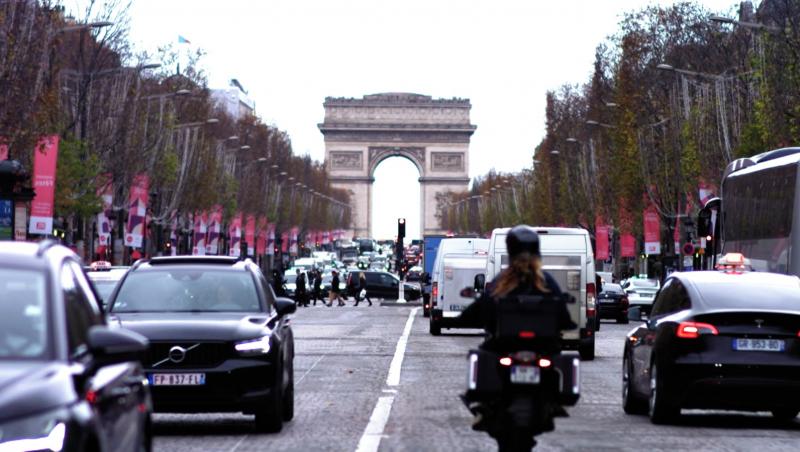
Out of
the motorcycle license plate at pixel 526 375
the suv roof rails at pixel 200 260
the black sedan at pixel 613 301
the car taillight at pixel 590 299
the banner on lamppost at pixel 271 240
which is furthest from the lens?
the banner on lamppost at pixel 271 240

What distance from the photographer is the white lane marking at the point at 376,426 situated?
1482 centimetres

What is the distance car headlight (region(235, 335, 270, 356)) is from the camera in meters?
15.9

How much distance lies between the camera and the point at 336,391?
2230 cm

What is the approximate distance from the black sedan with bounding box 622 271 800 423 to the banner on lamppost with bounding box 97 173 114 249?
154ft

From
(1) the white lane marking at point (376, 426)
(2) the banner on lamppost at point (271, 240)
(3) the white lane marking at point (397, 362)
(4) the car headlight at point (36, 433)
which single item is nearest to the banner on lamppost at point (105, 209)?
(3) the white lane marking at point (397, 362)

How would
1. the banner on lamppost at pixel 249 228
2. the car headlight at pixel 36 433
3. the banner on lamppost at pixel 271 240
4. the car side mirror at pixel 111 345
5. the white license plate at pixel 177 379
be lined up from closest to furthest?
the car headlight at pixel 36 433 < the car side mirror at pixel 111 345 < the white license plate at pixel 177 379 < the banner on lamppost at pixel 249 228 < the banner on lamppost at pixel 271 240

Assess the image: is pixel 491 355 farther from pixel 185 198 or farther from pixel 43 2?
pixel 185 198

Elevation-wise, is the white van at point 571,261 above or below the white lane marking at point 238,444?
above

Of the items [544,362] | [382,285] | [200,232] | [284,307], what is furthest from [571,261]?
[382,285]

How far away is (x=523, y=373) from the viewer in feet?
35.5

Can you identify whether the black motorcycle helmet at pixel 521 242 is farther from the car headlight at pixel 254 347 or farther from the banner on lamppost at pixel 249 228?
the banner on lamppost at pixel 249 228

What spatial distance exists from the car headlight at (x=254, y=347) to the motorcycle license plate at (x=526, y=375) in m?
5.38

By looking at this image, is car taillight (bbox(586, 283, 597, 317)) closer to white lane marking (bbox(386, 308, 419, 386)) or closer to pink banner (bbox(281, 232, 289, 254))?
white lane marking (bbox(386, 308, 419, 386))

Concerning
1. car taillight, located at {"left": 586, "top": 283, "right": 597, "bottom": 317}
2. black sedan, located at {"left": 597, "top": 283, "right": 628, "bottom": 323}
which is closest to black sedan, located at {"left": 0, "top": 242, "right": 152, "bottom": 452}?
car taillight, located at {"left": 586, "top": 283, "right": 597, "bottom": 317}
